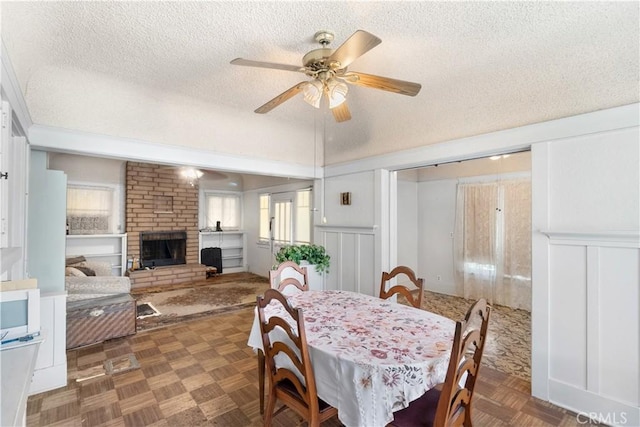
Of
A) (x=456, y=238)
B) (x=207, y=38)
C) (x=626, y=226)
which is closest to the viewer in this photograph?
(x=207, y=38)

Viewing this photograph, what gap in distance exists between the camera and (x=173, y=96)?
2.67 meters

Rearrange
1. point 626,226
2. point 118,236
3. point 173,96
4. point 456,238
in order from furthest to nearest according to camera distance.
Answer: point 118,236 → point 456,238 → point 173,96 → point 626,226

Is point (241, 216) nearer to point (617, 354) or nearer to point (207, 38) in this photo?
point (207, 38)

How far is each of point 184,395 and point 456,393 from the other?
80.8 inches

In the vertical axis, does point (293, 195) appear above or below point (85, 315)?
above

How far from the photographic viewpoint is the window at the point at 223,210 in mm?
7340

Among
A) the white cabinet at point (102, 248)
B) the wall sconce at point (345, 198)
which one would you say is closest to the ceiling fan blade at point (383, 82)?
the wall sconce at point (345, 198)

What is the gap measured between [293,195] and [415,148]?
3140 millimetres

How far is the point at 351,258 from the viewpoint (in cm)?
421

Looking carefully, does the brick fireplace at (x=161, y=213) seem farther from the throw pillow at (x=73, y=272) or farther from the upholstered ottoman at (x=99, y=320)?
the upholstered ottoman at (x=99, y=320)

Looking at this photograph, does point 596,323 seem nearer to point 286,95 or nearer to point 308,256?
point 286,95

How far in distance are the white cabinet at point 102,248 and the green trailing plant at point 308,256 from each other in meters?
3.74

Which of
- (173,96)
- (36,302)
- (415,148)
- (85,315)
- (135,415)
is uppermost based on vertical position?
(173,96)

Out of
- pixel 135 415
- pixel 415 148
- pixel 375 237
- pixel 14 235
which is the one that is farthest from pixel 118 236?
pixel 415 148
